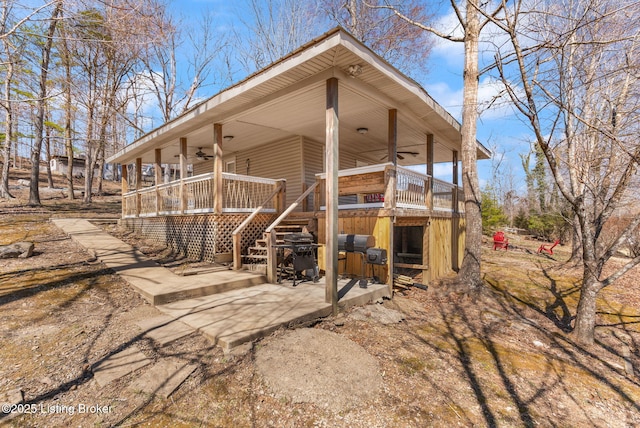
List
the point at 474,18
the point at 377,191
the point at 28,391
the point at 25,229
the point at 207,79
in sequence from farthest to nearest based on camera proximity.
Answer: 1. the point at 207,79
2. the point at 25,229
3. the point at 474,18
4. the point at 377,191
5. the point at 28,391

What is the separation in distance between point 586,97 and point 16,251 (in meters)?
11.7

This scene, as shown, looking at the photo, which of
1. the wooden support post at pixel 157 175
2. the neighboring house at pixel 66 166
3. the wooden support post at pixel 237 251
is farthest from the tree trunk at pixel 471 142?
the neighboring house at pixel 66 166

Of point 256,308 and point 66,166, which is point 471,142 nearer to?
point 256,308

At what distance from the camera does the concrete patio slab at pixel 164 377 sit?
8.37 ft

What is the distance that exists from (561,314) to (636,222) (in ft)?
8.28

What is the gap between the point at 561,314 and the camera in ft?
19.2

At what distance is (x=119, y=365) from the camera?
2.86m

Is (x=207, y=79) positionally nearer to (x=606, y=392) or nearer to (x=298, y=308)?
(x=298, y=308)

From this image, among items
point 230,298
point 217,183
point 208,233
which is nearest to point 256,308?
point 230,298

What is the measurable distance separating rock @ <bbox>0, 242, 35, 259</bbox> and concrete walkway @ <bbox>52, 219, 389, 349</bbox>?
1174mm

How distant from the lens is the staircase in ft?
21.4

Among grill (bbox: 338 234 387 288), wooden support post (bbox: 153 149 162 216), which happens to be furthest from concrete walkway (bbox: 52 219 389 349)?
wooden support post (bbox: 153 149 162 216)

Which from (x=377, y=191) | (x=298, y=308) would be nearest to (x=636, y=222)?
(x=377, y=191)

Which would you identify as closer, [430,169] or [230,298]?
[230,298]
